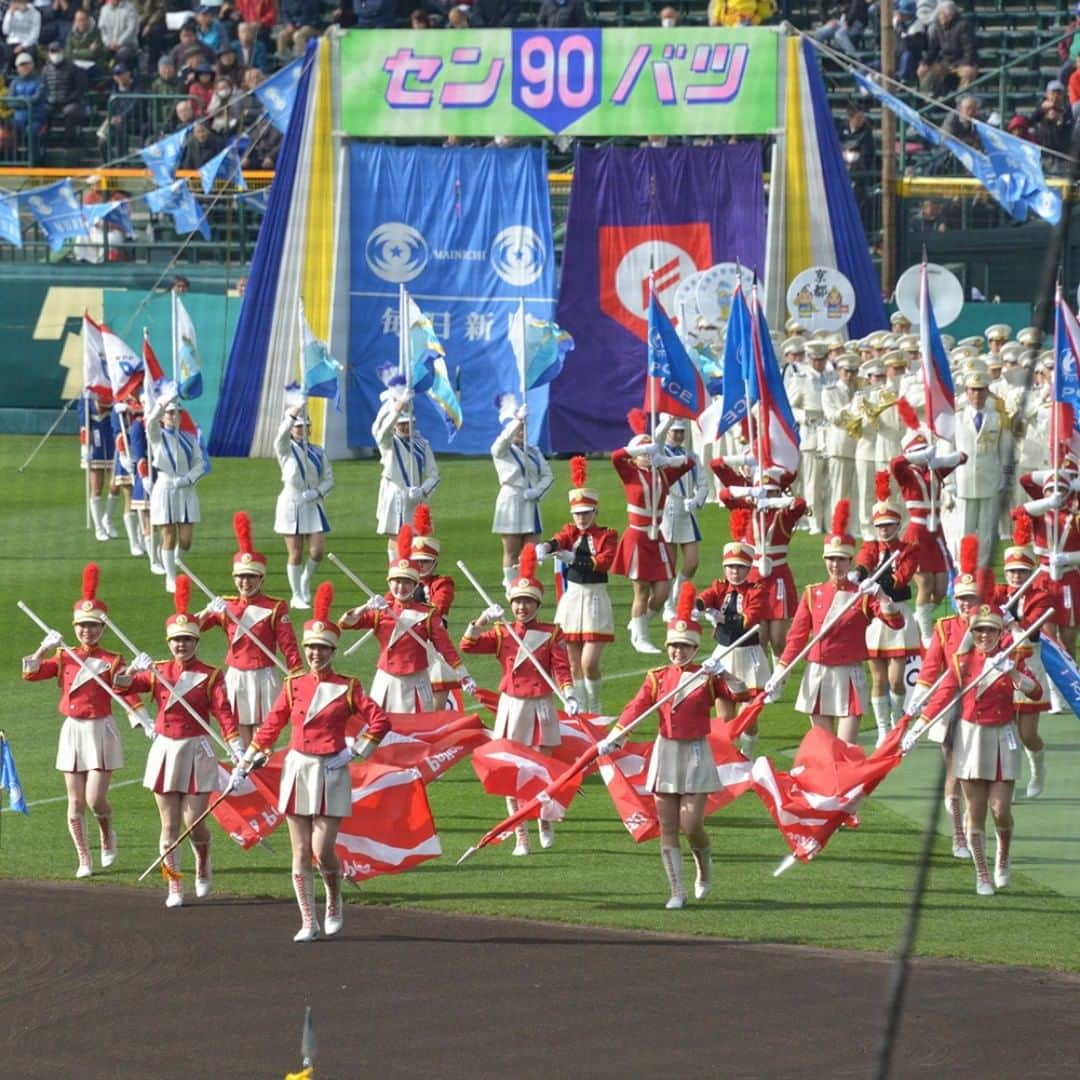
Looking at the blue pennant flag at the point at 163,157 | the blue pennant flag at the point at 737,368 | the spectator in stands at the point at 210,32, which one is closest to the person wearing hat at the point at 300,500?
the blue pennant flag at the point at 737,368

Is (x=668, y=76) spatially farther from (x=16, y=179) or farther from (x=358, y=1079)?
(x=358, y=1079)

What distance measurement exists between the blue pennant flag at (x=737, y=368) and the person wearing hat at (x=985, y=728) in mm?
6637

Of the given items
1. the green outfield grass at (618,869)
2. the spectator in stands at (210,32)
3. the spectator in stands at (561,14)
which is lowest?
the green outfield grass at (618,869)

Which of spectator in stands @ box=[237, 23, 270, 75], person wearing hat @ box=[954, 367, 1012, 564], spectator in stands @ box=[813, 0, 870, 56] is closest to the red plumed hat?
person wearing hat @ box=[954, 367, 1012, 564]

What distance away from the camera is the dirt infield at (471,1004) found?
10.1 m

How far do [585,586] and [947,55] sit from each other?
18127 mm

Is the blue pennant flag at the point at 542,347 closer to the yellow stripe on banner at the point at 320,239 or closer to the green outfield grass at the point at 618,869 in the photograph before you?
the green outfield grass at the point at 618,869

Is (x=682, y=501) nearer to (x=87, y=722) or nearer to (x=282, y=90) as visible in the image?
(x=87, y=722)

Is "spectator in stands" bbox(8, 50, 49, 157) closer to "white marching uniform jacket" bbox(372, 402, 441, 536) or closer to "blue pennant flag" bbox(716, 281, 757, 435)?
"white marching uniform jacket" bbox(372, 402, 441, 536)

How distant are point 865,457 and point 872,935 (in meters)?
12.6

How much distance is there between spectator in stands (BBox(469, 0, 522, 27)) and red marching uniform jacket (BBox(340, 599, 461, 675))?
21.4m

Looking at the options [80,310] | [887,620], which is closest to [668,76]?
[80,310]

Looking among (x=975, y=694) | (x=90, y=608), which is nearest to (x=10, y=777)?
(x=90, y=608)

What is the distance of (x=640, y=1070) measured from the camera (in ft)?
32.7
